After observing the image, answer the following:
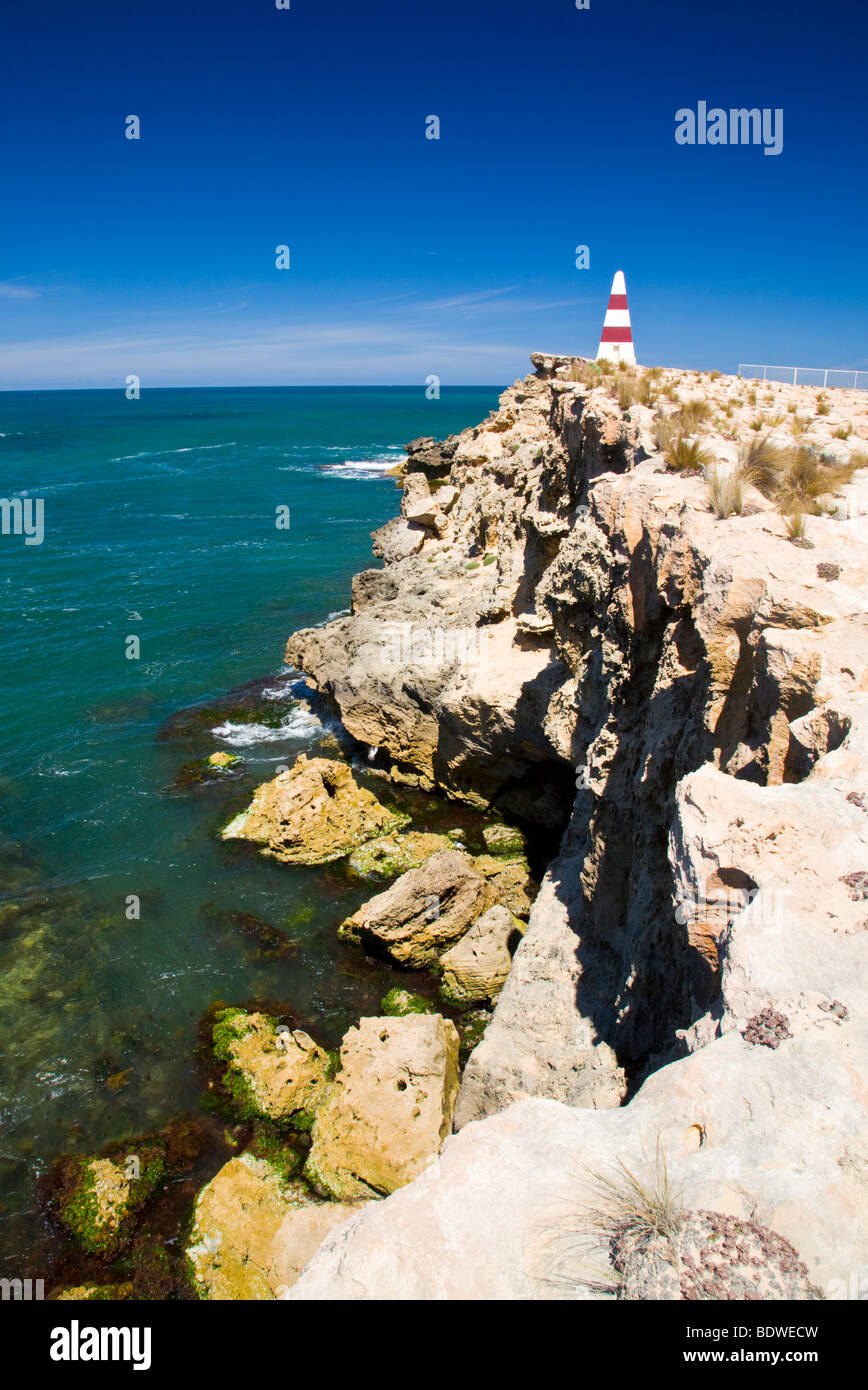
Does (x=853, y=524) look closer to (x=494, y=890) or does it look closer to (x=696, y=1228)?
(x=696, y=1228)

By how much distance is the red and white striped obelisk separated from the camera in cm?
2497

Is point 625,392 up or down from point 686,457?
up

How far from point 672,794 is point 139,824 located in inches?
639

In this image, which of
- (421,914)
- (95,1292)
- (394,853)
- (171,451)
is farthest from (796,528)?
(171,451)

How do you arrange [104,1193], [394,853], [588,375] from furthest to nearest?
[588,375], [394,853], [104,1193]

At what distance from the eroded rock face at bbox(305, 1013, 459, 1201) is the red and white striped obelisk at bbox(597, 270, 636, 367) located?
21.8 meters

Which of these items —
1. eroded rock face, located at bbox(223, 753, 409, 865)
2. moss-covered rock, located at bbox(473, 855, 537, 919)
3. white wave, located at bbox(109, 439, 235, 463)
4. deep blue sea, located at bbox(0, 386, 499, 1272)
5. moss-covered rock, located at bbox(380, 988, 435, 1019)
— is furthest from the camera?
white wave, located at bbox(109, 439, 235, 463)

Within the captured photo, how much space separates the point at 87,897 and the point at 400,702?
9331 mm

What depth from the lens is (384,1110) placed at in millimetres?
11461

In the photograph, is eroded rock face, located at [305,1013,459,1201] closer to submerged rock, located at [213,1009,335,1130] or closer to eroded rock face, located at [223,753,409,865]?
submerged rock, located at [213,1009,335,1130]

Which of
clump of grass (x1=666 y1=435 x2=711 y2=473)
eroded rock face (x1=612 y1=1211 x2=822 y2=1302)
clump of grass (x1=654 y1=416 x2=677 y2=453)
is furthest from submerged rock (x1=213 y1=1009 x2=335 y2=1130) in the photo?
clump of grass (x1=654 y1=416 x2=677 y2=453)

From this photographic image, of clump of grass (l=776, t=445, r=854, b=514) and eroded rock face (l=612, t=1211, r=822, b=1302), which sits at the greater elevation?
clump of grass (l=776, t=445, r=854, b=514)

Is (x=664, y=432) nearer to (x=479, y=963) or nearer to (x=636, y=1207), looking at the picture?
(x=479, y=963)
